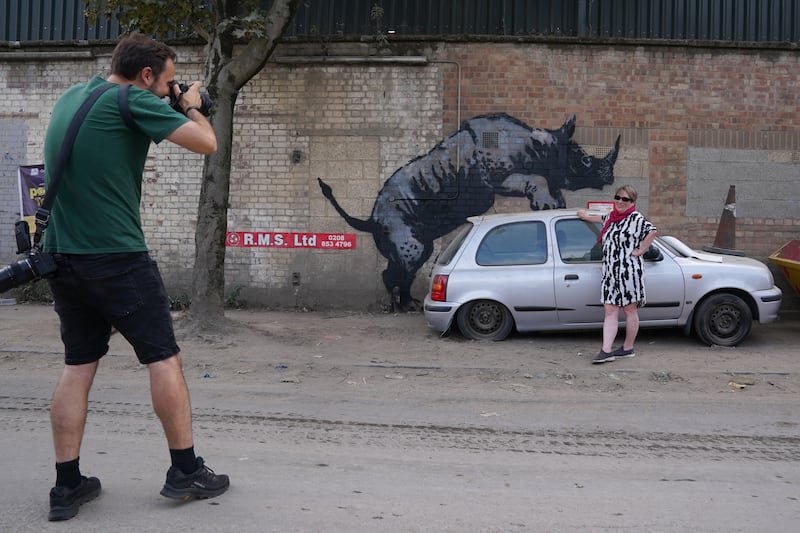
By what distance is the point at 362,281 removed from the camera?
36.7 feet

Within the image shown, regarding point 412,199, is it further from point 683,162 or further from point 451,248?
point 683,162

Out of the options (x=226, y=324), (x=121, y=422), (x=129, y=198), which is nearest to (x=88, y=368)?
(x=129, y=198)

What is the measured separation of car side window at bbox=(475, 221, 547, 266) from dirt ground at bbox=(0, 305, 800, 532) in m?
0.95

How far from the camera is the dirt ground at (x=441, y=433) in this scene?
12.0 feet

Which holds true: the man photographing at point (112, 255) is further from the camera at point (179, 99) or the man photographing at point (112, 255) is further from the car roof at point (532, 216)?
the car roof at point (532, 216)

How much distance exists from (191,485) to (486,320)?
5294 millimetres

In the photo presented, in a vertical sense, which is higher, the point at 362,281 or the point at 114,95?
the point at 114,95

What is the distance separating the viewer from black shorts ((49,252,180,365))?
335 cm

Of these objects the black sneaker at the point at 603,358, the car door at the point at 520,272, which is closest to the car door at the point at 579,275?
the car door at the point at 520,272

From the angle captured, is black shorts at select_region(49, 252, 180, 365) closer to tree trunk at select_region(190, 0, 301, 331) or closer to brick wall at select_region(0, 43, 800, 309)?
tree trunk at select_region(190, 0, 301, 331)

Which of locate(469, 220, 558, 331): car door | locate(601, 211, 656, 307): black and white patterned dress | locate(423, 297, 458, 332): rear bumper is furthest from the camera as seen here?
locate(423, 297, 458, 332): rear bumper

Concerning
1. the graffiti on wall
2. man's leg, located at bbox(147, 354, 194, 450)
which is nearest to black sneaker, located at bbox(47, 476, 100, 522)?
man's leg, located at bbox(147, 354, 194, 450)

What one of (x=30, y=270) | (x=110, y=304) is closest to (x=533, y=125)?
(x=110, y=304)

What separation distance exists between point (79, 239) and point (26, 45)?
10.2 m
